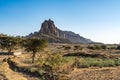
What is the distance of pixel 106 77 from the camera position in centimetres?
3172

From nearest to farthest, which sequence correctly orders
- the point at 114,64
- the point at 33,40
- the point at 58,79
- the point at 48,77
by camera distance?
the point at 58,79
the point at 48,77
the point at 114,64
the point at 33,40

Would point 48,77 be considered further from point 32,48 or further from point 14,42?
point 14,42

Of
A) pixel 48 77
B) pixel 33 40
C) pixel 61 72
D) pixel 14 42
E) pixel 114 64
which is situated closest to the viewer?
pixel 48 77

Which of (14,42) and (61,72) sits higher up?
(14,42)

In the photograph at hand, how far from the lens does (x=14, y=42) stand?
76.9 metres

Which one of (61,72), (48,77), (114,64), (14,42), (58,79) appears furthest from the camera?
(14,42)

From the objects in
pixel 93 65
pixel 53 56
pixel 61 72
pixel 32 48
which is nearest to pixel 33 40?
pixel 32 48

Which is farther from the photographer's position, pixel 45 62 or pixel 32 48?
pixel 32 48

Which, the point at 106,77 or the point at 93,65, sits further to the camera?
the point at 93,65

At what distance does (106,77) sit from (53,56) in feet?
23.7

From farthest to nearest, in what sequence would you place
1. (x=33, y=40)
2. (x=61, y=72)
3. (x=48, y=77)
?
1. (x=33, y=40)
2. (x=61, y=72)
3. (x=48, y=77)

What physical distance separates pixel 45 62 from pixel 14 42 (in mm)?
46398

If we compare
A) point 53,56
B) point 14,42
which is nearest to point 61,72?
point 53,56

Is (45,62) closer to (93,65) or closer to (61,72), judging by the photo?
(61,72)
